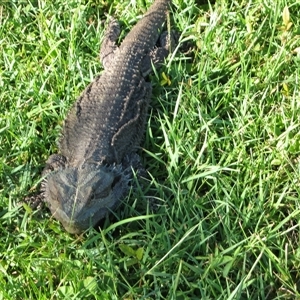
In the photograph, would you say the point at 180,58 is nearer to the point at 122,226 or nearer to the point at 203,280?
the point at 122,226

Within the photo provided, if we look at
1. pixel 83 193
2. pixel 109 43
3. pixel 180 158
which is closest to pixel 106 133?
pixel 180 158

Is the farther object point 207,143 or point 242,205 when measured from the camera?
point 207,143

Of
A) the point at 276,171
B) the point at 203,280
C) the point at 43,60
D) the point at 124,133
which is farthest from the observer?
the point at 43,60

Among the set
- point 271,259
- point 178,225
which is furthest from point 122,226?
point 271,259

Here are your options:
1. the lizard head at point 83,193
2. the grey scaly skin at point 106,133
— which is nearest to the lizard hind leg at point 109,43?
the grey scaly skin at point 106,133

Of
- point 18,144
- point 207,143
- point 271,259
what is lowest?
point 271,259

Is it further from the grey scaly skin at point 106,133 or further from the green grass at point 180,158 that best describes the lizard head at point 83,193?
the green grass at point 180,158

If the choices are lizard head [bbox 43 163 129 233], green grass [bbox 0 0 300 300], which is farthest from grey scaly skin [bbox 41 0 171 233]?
green grass [bbox 0 0 300 300]
